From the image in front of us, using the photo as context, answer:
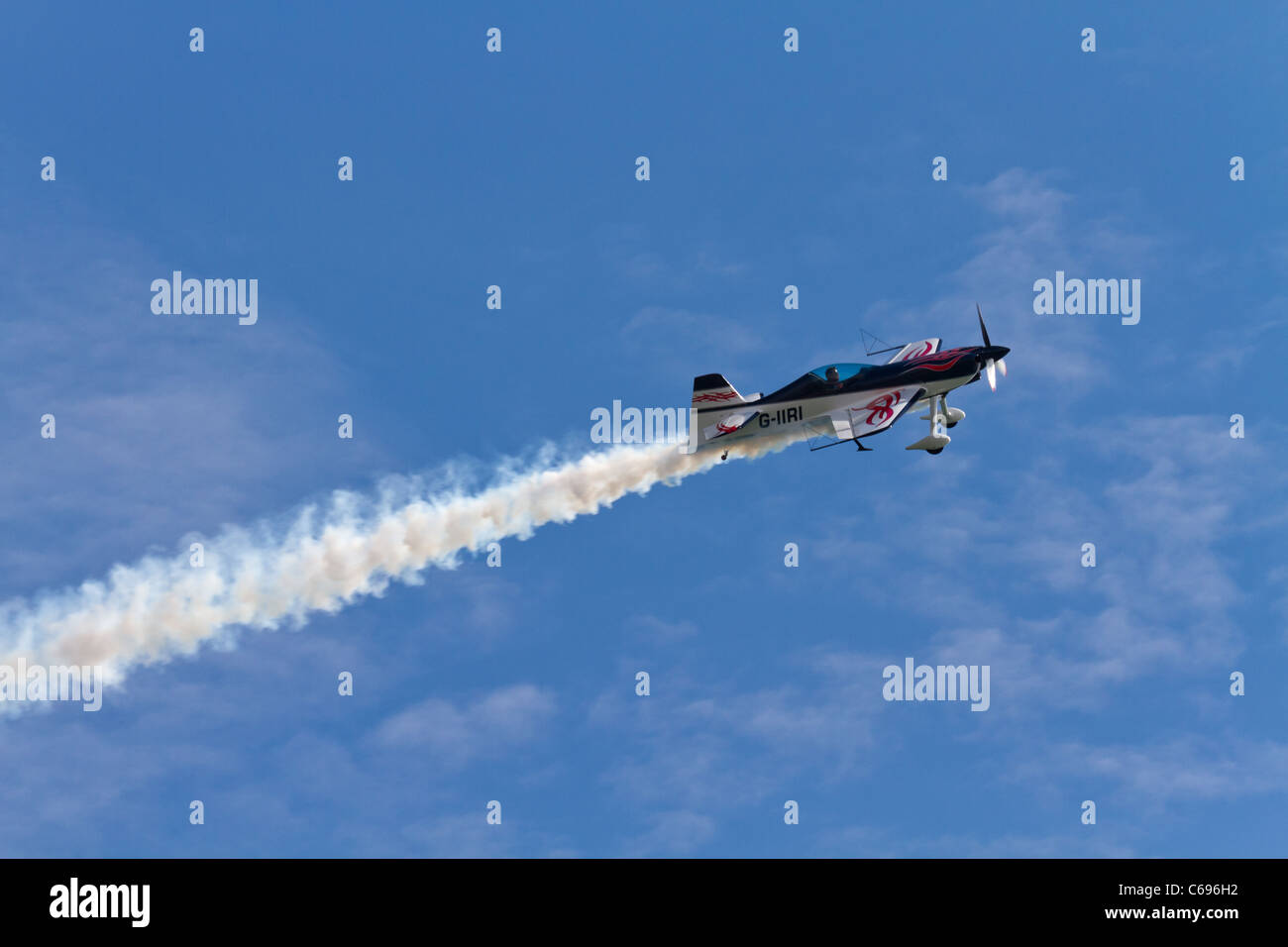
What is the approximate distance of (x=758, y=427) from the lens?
76.3m

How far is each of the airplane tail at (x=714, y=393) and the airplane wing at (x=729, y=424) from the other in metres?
0.65

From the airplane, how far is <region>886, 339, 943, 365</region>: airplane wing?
27.2 inches

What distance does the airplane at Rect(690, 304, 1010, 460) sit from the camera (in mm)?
75625

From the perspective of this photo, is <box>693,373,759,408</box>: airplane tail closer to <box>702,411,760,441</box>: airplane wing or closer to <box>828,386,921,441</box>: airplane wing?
<box>702,411,760,441</box>: airplane wing

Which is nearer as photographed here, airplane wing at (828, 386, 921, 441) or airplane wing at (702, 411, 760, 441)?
airplane wing at (828, 386, 921, 441)

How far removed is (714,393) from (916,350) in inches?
387

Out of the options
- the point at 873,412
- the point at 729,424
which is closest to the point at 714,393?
the point at 729,424

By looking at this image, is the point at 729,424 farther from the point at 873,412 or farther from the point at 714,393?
the point at 873,412

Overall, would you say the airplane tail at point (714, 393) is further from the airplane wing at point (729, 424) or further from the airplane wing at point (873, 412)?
the airplane wing at point (873, 412)

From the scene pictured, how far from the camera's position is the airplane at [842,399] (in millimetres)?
75625

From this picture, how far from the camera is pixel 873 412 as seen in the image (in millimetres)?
75188
